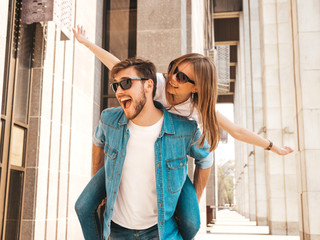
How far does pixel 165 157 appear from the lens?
2.79m

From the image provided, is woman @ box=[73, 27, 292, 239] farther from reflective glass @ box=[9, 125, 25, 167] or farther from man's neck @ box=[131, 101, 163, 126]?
reflective glass @ box=[9, 125, 25, 167]

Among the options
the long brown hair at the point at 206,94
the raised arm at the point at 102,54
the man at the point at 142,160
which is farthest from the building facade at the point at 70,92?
the long brown hair at the point at 206,94

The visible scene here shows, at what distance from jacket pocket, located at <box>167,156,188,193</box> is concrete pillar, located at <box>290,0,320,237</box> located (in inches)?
330

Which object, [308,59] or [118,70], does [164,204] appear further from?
[308,59]

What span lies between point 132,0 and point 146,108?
7414 mm

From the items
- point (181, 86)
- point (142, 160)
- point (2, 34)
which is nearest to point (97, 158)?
point (142, 160)

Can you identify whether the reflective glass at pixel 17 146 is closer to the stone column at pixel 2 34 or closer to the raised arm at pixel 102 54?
the stone column at pixel 2 34

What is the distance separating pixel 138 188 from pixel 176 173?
0.27 m

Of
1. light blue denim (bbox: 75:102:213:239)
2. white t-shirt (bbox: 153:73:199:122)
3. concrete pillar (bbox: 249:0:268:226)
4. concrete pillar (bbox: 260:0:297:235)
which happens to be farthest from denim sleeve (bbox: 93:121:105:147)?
concrete pillar (bbox: 249:0:268:226)

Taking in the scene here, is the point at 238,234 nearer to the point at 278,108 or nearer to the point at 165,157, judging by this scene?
the point at 278,108

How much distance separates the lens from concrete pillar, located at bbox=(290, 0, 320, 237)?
34.1ft

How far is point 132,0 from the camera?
32.1 ft

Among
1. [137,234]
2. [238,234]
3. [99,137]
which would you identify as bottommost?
[238,234]

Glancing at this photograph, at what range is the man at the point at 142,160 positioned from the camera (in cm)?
274
